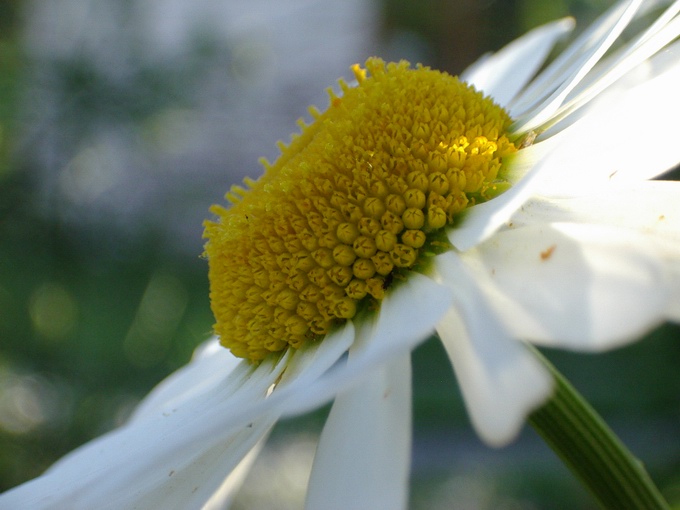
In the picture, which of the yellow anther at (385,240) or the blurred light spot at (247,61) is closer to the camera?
the yellow anther at (385,240)

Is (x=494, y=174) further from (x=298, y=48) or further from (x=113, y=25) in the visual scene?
(x=298, y=48)

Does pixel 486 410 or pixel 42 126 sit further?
pixel 42 126

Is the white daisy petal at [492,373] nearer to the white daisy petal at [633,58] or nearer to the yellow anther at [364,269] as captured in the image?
the yellow anther at [364,269]

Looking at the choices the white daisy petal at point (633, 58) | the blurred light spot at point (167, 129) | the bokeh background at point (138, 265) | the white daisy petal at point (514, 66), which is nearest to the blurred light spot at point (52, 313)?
the bokeh background at point (138, 265)

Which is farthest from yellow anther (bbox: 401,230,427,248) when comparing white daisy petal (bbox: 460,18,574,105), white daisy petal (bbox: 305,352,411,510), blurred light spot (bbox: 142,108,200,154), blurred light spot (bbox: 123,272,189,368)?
blurred light spot (bbox: 142,108,200,154)

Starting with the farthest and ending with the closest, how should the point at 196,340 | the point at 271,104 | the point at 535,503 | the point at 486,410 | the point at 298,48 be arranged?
the point at 298,48 < the point at 271,104 < the point at 196,340 < the point at 535,503 < the point at 486,410

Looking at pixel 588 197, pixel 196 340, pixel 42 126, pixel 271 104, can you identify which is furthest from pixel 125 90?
pixel 588 197
